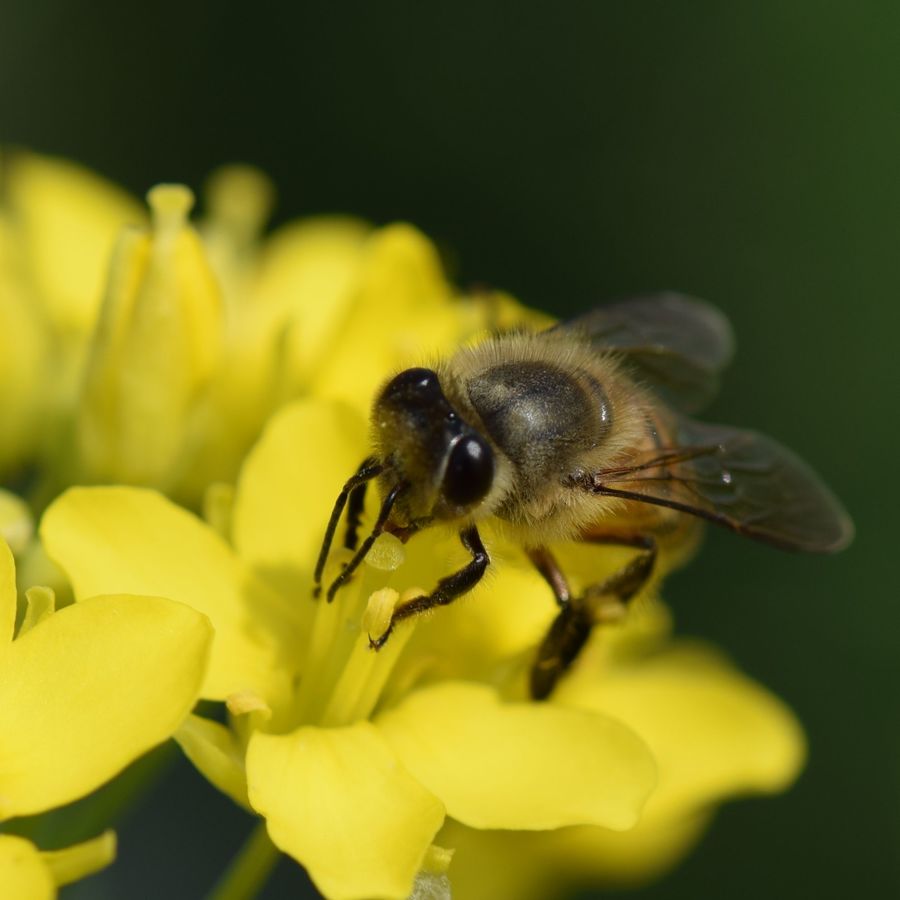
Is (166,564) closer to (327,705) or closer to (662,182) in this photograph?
(327,705)

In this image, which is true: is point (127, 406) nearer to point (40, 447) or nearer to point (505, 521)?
point (40, 447)

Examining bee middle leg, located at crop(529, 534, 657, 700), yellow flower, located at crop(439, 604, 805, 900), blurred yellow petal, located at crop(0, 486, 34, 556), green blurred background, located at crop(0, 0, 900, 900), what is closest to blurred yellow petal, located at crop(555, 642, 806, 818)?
yellow flower, located at crop(439, 604, 805, 900)

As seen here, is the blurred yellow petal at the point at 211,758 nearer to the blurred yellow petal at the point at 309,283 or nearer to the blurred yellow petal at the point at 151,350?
the blurred yellow petal at the point at 151,350

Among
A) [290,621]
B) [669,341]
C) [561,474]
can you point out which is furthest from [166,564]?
[669,341]

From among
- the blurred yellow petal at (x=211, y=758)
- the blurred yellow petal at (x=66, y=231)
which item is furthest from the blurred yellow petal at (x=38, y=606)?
the blurred yellow petal at (x=66, y=231)

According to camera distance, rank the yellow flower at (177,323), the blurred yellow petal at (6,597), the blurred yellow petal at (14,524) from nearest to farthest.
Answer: the blurred yellow petal at (6,597) → the blurred yellow petal at (14,524) → the yellow flower at (177,323)

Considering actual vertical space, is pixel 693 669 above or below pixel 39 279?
below

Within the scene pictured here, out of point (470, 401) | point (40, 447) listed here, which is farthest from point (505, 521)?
point (40, 447)

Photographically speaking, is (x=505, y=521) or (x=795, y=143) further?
(x=795, y=143)
